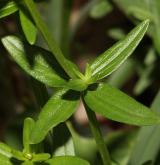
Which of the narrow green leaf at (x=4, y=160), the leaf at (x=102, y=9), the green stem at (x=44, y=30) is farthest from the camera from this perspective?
the leaf at (x=102, y=9)

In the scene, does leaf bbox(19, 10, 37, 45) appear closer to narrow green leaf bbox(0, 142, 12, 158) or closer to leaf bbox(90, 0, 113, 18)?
narrow green leaf bbox(0, 142, 12, 158)

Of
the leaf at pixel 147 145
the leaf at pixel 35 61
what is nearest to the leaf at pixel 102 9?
the leaf at pixel 147 145

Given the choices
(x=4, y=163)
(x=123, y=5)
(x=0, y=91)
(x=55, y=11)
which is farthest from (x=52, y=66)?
(x=0, y=91)

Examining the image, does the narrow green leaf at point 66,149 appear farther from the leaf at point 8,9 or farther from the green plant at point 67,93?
the leaf at point 8,9

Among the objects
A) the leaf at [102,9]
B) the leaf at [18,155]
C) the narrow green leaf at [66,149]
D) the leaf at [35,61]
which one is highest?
the leaf at [35,61]

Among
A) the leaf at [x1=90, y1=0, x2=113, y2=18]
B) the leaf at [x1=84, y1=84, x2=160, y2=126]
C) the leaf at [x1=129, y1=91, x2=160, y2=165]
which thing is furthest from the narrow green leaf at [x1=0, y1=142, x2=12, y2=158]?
the leaf at [x1=90, y1=0, x2=113, y2=18]

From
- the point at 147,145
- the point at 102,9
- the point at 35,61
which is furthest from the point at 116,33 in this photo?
the point at 35,61
